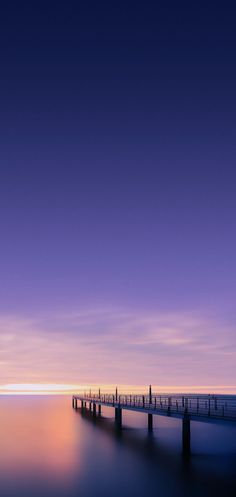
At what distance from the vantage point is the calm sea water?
28.4 meters

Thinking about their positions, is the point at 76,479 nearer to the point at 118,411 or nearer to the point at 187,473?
the point at 187,473

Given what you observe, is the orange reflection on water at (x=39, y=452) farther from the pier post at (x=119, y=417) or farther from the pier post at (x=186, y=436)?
the pier post at (x=186, y=436)

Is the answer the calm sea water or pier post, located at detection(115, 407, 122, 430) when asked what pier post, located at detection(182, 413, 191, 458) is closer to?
the calm sea water

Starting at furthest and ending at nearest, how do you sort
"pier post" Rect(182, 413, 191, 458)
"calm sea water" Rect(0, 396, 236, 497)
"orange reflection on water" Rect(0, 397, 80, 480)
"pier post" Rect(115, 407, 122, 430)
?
"pier post" Rect(115, 407, 122, 430)
"pier post" Rect(182, 413, 191, 458)
"orange reflection on water" Rect(0, 397, 80, 480)
"calm sea water" Rect(0, 396, 236, 497)

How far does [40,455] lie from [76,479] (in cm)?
1353

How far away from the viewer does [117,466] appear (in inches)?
1411

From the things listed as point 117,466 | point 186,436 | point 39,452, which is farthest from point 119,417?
point 117,466

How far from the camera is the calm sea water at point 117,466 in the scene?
28406 millimetres

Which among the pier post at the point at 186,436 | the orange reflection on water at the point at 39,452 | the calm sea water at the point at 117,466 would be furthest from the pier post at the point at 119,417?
the pier post at the point at 186,436

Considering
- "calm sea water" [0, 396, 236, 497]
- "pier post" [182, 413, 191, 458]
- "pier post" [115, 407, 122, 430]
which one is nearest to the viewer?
"calm sea water" [0, 396, 236, 497]

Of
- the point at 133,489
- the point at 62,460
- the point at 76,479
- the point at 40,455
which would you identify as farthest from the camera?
the point at 40,455

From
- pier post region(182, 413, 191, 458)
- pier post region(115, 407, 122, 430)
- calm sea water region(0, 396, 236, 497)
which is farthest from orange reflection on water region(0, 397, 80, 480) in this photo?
pier post region(182, 413, 191, 458)

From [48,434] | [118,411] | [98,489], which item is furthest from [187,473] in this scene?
[48,434]

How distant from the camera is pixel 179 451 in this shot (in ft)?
136
